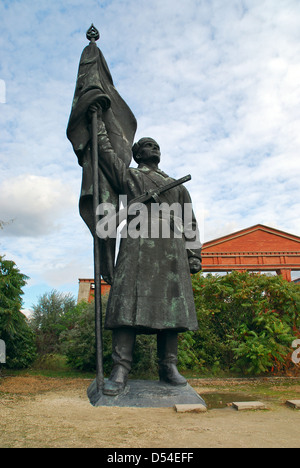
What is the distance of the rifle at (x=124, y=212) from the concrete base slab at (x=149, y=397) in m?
1.60

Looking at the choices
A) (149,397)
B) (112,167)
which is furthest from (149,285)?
(112,167)

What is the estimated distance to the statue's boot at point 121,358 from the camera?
330cm

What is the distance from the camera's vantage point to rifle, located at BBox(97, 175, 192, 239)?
3879 millimetres

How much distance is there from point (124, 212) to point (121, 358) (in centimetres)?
157

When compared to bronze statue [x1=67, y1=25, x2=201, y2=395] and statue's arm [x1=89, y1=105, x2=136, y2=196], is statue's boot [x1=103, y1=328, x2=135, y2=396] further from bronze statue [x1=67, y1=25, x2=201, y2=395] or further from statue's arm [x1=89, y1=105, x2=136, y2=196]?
statue's arm [x1=89, y1=105, x2=136, y2=196]

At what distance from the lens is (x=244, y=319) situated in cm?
768

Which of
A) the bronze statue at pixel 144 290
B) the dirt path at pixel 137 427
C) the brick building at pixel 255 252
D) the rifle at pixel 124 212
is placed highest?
the brick building at pixel 255 252

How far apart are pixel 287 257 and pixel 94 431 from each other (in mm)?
21713

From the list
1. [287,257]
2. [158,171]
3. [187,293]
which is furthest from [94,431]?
[287,257]

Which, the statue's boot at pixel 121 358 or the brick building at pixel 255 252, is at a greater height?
the brick building at pixel 255 252

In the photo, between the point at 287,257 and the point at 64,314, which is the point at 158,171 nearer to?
the point at 64,314

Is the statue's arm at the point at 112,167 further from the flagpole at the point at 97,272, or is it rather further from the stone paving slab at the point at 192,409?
the stone paving slab at the point at 192,409

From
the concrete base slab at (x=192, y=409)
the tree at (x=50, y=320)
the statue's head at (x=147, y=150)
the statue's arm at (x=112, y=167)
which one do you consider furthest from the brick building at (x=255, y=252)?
the concrete base slab at (x=192, y=409)

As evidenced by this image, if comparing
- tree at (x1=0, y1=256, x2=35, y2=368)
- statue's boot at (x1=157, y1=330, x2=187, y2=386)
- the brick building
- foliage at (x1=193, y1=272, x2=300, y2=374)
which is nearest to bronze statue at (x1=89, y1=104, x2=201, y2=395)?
statue's boot at (x1=157, y1=330, x2=187, y2=386)
